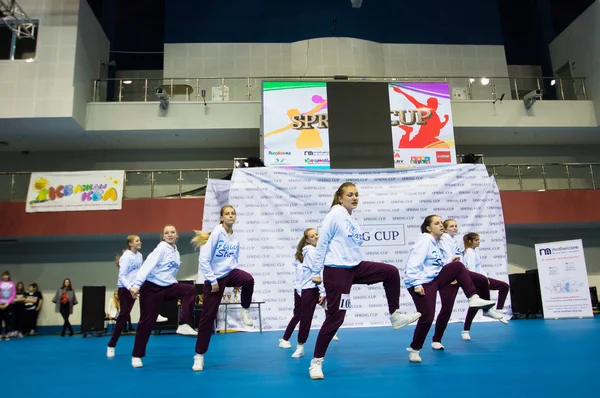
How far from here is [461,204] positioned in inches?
440

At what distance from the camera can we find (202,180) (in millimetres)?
14844

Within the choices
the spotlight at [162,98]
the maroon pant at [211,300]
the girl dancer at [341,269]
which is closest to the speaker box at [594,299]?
the girl dancer at [341,269]

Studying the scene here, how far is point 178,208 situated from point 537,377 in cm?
1170

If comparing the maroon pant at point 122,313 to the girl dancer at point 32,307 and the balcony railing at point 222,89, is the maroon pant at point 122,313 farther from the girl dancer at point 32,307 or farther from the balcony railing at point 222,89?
the balcony railing at point 222,89

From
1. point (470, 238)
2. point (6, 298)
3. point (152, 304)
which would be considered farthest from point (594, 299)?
point (6, 298)

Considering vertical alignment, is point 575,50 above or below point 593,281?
above

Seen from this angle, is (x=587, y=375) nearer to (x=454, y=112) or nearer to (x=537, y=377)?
(x=537, y=377)

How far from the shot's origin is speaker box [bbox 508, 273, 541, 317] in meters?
13.2

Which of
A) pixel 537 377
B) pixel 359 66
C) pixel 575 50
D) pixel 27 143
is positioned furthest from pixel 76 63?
pixel 575 50

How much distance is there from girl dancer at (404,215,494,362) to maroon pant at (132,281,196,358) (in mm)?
2602

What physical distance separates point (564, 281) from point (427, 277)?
8.86m

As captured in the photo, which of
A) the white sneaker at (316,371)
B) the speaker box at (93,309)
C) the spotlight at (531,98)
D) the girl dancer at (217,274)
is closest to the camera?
the white sneaker at (316,371)

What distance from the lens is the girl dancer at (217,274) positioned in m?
5.19

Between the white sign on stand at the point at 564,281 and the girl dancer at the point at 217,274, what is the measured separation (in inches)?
387
